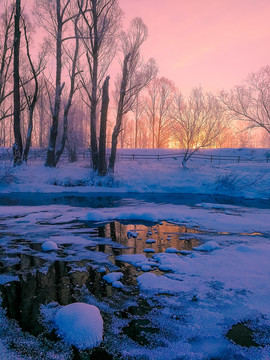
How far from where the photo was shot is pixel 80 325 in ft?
6.16

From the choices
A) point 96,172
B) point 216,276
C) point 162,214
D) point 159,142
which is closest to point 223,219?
point 162,214

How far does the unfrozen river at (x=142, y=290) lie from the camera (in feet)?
5.84

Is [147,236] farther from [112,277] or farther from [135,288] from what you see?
[135,288]

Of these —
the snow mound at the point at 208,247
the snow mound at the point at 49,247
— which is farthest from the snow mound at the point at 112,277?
the snow mound at the point at 208,247

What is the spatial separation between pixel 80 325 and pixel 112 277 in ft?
3.27

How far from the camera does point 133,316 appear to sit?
2143 mm

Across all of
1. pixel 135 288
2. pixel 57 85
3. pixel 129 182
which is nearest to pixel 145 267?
pixel 135 288

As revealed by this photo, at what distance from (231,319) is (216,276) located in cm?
89

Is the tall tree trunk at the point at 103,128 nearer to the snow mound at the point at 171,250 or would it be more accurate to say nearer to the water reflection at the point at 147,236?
the water reflection at the point at 147,236

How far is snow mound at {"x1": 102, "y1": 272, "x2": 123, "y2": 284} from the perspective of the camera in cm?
282

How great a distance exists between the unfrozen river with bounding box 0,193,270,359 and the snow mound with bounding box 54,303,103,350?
6 cm

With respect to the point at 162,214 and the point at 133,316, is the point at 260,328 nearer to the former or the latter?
the point at 133,316

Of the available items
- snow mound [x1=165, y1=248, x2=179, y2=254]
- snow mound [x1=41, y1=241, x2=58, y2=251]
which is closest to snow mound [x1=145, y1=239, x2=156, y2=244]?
snow mound [x1=165, y1=248, x2=179, y2=254]

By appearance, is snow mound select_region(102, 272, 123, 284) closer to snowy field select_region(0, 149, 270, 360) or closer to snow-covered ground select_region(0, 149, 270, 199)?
snowy field select_region(0, 149, 270, 360)
